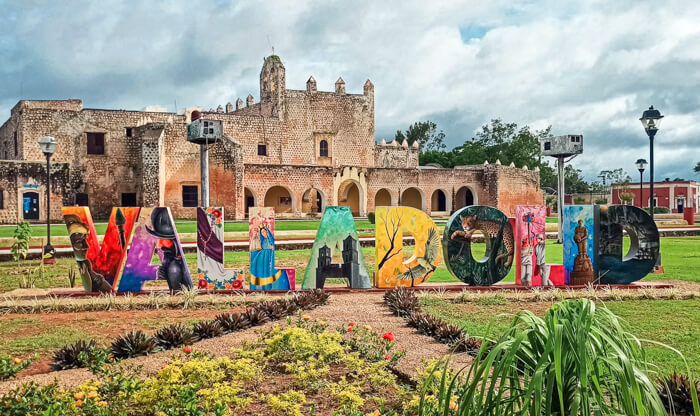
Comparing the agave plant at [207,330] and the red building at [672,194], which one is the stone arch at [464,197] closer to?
the red building at [672,194]

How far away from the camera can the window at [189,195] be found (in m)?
33.2

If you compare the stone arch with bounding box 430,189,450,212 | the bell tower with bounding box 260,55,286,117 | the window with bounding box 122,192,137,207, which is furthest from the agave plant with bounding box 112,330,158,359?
the stone arch with bounding box 430,189,450,212

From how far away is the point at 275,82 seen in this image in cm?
3922

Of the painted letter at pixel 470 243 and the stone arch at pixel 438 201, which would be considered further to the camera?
the stone arch at pixel 438 201

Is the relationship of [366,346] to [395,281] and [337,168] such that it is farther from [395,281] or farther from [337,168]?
[337,168]

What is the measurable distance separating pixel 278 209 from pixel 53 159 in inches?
516

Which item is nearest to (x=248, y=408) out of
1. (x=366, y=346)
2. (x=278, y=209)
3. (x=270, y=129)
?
(x=366, y=346)

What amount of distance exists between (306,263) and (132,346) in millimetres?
7695

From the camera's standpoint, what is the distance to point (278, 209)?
36906 mm

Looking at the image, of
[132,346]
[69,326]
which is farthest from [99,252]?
[132,346]

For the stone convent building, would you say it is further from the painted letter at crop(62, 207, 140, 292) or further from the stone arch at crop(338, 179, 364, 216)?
the painted letter at crop(62, 207, 140, 292)

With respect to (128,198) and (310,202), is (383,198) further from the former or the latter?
(128,198)

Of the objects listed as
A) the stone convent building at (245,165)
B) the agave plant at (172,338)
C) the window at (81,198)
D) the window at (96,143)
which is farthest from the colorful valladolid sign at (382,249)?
the window at (96,143)

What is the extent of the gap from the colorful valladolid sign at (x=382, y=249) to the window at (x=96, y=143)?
26.1 m
